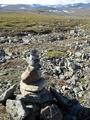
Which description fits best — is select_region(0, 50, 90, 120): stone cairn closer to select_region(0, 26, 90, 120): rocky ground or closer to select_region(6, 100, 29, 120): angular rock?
select_region(6, 100, 29, 120): angular rock

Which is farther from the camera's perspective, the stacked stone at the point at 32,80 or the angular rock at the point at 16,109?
the stacked stone at the point at 32,80

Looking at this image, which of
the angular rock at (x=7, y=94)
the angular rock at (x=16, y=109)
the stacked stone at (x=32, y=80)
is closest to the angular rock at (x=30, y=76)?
the stacked stone at (x=32, y=80)

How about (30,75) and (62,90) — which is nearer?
(30,75)

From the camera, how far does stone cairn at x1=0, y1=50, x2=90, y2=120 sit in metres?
20.7

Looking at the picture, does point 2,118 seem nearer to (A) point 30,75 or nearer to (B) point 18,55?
(A) point 30,75

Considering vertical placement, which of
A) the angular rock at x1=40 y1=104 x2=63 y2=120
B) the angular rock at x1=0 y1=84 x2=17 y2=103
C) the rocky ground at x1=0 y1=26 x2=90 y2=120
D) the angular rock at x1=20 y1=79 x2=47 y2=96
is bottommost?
the rocky ground at x1=0 y1=26 x2=90 y2=120

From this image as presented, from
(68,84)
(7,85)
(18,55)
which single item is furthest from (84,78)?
(18,55)

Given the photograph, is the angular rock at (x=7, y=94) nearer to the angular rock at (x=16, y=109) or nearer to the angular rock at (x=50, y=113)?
the angular rock at (x=16, y=109)

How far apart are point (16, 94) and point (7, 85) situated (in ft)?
35.9

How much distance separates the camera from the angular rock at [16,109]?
20.2 meters

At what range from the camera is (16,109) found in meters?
20.7

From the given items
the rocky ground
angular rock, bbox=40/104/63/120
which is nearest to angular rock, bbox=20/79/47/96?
angular rock, bbox=40/104/63/120

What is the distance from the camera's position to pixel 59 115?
21234 mm

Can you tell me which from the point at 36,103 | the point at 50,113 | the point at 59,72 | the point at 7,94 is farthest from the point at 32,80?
the point at 59,72
